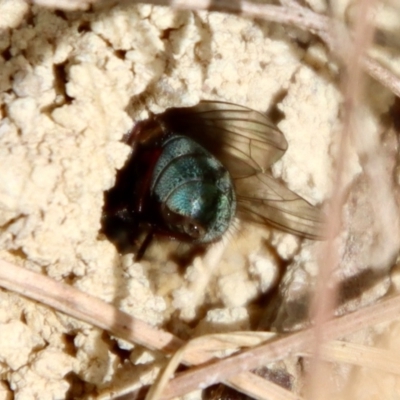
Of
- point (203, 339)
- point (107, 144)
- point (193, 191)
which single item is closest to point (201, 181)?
point (193, 191)

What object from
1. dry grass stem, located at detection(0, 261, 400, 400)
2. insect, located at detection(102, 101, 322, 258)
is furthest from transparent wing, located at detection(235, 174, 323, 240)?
dry grass stem, located at detection(0, 261, 400, 400)

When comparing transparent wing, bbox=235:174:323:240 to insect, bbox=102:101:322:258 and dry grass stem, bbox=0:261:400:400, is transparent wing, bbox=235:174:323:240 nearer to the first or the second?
insect, bbox=102:101:322:258

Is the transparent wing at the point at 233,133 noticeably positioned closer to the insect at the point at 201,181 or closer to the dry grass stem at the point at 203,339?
the insect at the point at 201,181

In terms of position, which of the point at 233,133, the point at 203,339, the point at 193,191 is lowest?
the point at 203,339

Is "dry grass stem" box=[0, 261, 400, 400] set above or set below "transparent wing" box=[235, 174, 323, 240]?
below

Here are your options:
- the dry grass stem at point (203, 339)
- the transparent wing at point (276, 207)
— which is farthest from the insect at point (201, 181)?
the dry grass stem at point (203, 339)

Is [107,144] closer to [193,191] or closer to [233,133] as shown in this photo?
[193,191]

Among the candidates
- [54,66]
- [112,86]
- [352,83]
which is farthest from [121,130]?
[352,83]
